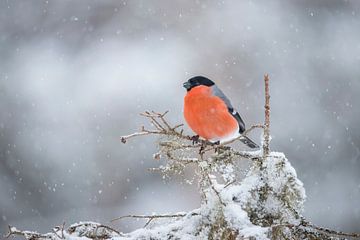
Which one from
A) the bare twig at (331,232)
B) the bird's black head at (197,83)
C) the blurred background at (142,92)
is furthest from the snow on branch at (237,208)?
the blurred background at (142,92)

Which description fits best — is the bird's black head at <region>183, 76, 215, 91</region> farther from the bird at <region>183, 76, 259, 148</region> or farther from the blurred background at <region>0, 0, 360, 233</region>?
the blurred background at <region>0, 0, 360, 233</region>

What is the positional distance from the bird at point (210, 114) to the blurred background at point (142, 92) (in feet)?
9.73

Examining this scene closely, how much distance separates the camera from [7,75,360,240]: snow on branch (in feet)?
4.69

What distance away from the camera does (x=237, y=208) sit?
4.88 feet

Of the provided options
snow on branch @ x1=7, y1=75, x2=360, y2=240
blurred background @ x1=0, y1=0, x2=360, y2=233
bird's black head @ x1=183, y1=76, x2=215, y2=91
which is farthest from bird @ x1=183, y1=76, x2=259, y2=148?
blurred background @ x1=0, y1=0, x2=360, y2=233

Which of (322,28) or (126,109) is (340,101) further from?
(126,109)

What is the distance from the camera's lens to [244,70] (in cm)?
715

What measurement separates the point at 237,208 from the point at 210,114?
1092mm

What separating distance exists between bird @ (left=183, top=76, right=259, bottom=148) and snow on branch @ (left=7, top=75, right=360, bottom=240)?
2.56ft

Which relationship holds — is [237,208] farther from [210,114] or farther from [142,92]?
[142,92]

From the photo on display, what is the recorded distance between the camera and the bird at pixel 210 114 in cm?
246

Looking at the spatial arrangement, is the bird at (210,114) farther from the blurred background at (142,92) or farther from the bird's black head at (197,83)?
the blurred background at (142,92)

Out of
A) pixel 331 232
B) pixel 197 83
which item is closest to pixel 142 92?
pixel 197 83

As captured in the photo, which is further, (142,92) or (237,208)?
(142,92)
